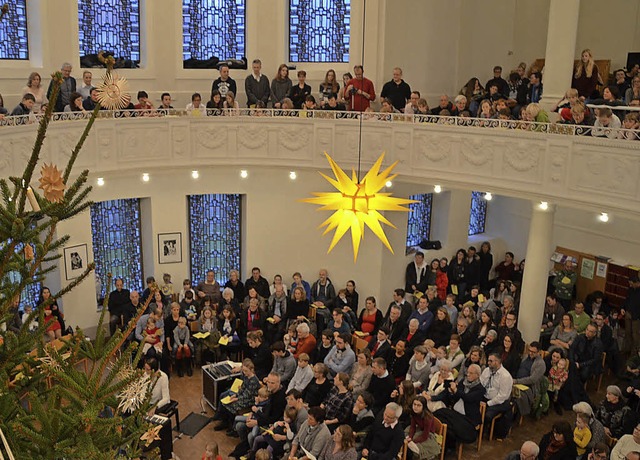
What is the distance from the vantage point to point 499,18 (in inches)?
681

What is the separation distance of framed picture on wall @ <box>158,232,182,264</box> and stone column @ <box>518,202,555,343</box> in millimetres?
7579

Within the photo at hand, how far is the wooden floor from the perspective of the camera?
10.4m

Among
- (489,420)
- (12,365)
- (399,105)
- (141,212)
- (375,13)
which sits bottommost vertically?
(489,420)

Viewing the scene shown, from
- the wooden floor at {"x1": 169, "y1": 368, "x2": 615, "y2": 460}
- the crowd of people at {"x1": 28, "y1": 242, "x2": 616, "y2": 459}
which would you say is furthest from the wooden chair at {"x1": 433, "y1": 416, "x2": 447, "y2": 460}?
the wooden floor at {"x1": 169, "y1": 368, "x2": 615, "y2": 460}

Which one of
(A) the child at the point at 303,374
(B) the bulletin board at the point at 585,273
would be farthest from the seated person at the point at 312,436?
(B) the bulletin board at the point at 585,273

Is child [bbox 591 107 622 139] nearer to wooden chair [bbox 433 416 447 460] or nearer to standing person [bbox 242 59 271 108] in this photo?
wooden chair [bbox 433 416 447 460]

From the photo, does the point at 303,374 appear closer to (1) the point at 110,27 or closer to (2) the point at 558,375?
(2) the point at 558,375

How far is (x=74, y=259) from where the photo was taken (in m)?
14.0

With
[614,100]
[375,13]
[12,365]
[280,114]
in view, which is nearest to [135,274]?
[280,114]

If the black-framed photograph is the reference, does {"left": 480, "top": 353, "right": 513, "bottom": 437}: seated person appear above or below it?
below

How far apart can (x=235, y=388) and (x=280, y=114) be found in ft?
19.0

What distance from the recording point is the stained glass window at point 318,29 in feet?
52.6

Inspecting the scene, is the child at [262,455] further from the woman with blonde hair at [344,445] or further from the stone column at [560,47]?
the stone column at [560,47]

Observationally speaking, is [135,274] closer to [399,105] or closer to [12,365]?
[399,105]
